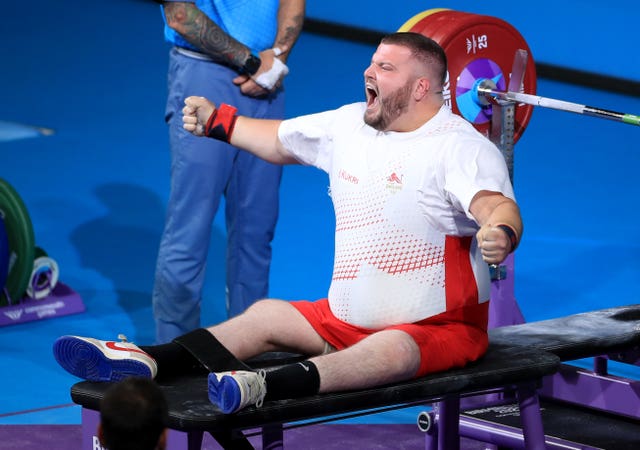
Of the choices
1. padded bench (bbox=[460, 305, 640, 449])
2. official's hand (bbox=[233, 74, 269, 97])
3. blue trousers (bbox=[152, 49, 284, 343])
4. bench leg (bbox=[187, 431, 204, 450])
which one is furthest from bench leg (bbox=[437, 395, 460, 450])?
official's hand (bbox=[233, 74, 269, 97])

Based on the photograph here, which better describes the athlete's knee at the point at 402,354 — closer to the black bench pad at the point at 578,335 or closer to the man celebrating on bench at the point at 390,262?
the man celebrating on bench at the point at 390,262

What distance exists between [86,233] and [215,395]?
161 inches

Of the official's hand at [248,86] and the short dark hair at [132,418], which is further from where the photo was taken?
the official's hand at [248,86]

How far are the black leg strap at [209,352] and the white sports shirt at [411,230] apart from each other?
402mm

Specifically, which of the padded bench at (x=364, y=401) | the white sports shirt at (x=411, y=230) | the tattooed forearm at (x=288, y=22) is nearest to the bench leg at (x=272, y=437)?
the padded bench at (x=364, y=401)

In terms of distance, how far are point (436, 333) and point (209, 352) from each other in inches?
25.4

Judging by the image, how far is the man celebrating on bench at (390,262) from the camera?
10.7 feet

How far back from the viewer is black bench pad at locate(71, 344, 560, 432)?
9.75 ft

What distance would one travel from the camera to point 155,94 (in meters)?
10.2

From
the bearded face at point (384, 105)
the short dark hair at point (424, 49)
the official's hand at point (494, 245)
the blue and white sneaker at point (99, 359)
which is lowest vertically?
the blue and white sneaker at point (99, 359)

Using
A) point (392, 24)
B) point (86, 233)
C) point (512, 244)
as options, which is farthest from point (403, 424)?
point (392, 24)

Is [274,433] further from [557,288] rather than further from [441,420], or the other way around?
[557,288]

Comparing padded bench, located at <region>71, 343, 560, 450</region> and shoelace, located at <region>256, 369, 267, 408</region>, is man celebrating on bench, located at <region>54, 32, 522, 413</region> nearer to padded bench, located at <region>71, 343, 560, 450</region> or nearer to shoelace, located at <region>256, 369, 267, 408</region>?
padded bench, located at <region>71, 343, 560, 450</region>

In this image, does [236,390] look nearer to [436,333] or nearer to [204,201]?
[436,333]
